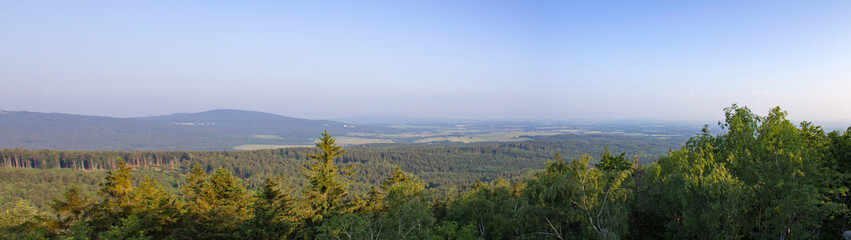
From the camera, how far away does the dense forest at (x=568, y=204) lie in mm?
15523

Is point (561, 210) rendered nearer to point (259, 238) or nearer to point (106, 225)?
point (259, 238)

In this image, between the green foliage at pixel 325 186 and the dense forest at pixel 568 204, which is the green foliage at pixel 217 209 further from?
the green foliage at pixel 325 186

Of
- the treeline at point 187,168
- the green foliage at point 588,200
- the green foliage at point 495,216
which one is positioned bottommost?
the treeline at point 187,168

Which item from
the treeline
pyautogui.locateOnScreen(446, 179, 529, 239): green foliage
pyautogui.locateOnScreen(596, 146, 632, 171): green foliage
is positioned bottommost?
the treeline

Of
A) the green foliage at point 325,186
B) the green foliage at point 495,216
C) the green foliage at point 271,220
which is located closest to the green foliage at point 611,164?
the green foliage at point 495,216

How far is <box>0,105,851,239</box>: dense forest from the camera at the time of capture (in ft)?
50.9

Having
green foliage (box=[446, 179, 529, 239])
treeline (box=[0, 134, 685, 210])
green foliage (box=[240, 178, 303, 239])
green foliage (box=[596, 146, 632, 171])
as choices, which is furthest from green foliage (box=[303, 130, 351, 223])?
treeline (box=[0, 134, 685, 210])

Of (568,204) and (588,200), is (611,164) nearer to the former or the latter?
(568,204)

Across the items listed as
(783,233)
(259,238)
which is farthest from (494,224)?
(259,238)

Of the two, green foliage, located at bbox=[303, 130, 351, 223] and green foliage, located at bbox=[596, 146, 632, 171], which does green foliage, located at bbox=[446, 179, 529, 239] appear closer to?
green foliage, located at bbox=[303, 130, 351, 223]

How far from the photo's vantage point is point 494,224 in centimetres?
2145

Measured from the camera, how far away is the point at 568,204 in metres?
16.5

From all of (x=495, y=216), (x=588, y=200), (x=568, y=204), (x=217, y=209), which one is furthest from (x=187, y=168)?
(x=588, y=200)

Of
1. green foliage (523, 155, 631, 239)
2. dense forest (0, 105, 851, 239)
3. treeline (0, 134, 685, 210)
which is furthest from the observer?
treeline (0, 134, 685, 210)
